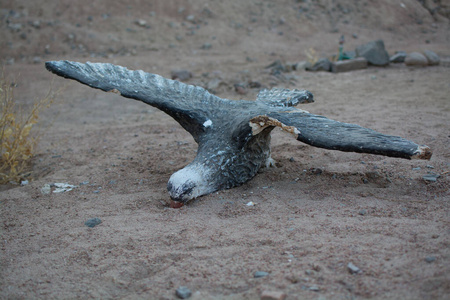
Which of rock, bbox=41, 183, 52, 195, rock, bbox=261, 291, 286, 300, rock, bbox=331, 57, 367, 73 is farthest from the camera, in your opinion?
rock, bbox=331, 57, 367, 73

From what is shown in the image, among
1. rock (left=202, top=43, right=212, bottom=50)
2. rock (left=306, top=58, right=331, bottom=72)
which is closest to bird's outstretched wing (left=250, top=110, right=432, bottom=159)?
rock (left=306, top=58, right=331, bottom=72)

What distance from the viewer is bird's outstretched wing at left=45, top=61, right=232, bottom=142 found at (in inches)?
143

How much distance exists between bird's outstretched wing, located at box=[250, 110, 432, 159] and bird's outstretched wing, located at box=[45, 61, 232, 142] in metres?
0.74

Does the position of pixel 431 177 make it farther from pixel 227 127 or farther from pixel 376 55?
pixel 376 55

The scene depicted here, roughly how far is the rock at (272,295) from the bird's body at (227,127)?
3.79 feet

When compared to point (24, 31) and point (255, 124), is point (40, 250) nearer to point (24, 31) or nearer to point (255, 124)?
point (255, 124)

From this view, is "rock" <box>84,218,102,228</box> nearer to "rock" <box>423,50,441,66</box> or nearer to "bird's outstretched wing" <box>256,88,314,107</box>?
"bird's outstretched wing" <box>256,88,314,107</box>

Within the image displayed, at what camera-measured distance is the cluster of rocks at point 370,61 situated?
27.4 ft

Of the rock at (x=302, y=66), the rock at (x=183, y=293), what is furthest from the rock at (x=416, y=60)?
the rock at (x=183, y=293)

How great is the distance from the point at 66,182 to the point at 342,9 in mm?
11992

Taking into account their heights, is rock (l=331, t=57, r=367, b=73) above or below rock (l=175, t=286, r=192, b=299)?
below

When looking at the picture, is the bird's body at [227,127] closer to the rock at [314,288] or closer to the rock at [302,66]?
the rock at [314,288]

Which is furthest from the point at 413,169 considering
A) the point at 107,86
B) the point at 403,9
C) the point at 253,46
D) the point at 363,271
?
the point at 403,9

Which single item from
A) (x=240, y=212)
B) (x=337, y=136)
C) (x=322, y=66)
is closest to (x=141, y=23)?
(x=322, y=66)
